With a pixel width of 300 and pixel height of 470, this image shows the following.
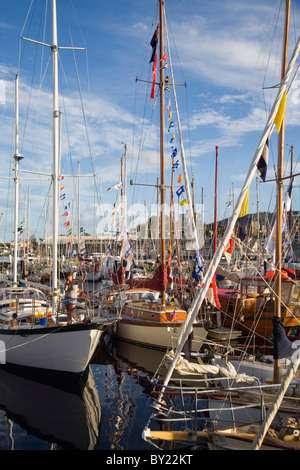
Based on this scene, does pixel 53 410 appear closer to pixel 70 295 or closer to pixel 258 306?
pixel 70 295

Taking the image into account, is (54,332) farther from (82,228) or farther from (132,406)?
(82,228)

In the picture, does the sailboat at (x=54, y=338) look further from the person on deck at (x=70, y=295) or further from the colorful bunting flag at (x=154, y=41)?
the colorful bunting flag at (x=154, y=41)

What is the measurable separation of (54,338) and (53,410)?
8.10ft

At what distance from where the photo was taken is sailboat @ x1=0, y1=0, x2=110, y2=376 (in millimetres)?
13211

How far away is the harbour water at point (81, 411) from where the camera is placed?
32.0 ft

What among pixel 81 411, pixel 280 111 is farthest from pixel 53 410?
pixel 280 111

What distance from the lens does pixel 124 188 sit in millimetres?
30219

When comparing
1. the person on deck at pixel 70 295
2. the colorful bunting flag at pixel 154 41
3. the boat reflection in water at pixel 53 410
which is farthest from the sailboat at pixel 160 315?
the person on deck at pixel 70 295

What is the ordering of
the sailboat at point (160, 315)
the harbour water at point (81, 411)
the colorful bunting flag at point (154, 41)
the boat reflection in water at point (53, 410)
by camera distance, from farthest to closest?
1. the colorful bunting flag at point (154, 41)
2. the sailboat at point (160, 315)
3. the boat reflection in water at point (53, 410)
4. the harbour water at point (81, 411)

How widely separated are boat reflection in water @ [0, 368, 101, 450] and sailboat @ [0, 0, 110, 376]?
0.63m
